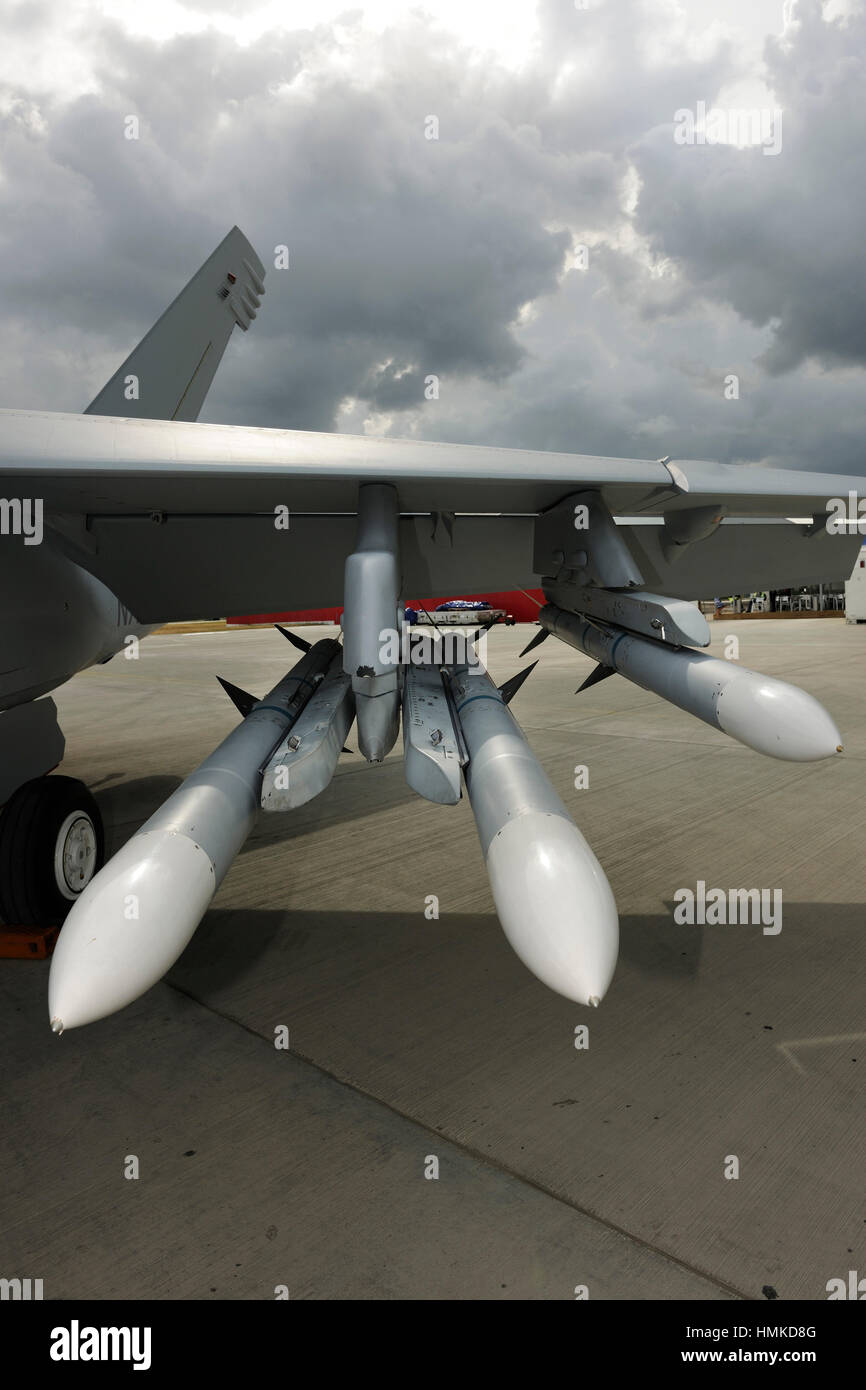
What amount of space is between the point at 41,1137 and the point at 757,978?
3.62 meters

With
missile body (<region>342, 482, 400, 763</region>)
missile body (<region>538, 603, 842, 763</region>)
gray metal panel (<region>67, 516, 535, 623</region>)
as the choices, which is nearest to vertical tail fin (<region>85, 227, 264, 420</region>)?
gray metal panel (<region>67, 516, 535, 623</region>)

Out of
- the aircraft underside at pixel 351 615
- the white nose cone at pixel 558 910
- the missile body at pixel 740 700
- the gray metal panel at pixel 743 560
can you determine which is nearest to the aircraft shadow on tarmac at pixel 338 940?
the aircraft underside at pixel 351 615

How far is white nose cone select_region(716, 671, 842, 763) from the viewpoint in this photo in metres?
3.09

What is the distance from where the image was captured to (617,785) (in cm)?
866

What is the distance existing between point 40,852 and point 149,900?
2923 mm

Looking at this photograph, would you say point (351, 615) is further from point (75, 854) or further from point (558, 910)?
point (75, 854)

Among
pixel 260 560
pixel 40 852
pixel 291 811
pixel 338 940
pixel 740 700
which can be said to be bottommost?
pixel 338 940

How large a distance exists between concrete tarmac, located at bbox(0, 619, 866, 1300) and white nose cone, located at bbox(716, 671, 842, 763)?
151cm

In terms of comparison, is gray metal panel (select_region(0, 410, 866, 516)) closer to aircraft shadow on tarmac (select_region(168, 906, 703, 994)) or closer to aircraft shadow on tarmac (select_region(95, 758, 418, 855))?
aircraft shadow on tarmac (select_region(168, 906, 703, 994))

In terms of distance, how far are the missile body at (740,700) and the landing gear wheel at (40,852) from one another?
3856mm

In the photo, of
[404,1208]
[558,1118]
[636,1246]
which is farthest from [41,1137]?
[636,1246]

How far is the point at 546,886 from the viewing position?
254 centimetres

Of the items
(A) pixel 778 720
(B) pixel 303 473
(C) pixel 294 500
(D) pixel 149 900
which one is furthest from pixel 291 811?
(A) pixel 778 720

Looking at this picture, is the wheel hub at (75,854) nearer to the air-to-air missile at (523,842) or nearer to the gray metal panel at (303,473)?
the gray metal panel at (303,473)
